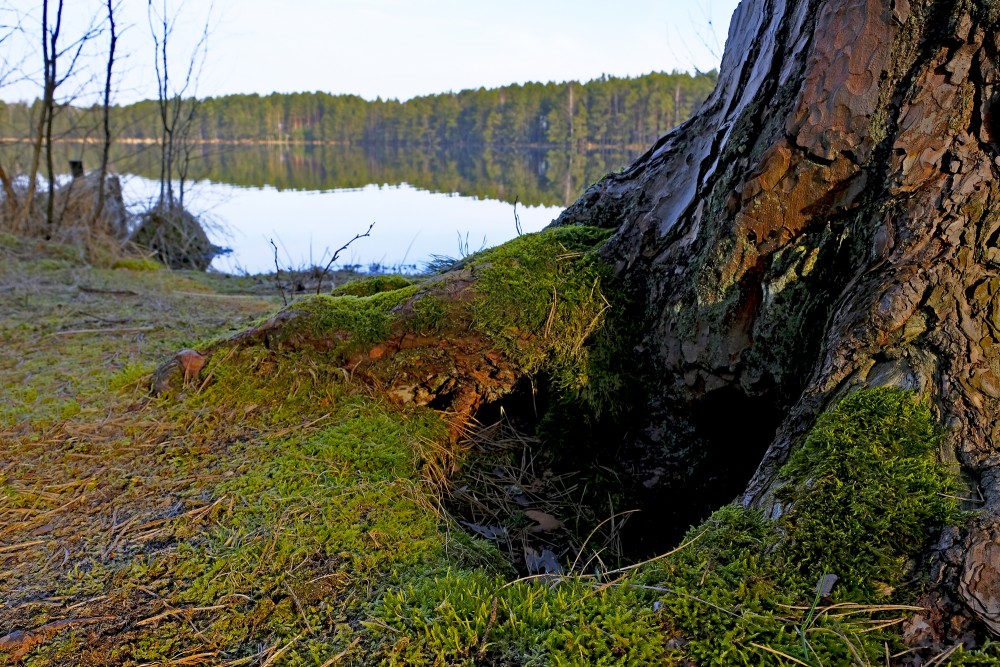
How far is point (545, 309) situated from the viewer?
2.45 metres

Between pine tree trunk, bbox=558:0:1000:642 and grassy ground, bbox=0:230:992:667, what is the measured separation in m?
0.10

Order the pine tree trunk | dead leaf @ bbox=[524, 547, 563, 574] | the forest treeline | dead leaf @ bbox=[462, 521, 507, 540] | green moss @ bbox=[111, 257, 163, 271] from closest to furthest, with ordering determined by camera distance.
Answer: the pine tree trunk
dead leaf @ bbox=[524, 547, 563, 574]
dead leaf @ bbox=[462, 521, 507, 540]
green moss @ bbox=[111, 257, 163, 271]
the forest treeline

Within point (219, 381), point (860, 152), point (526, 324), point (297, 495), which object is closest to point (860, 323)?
point (860, 152)

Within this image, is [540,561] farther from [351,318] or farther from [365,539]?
[351,318]

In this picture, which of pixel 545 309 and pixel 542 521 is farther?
pixel 545 309

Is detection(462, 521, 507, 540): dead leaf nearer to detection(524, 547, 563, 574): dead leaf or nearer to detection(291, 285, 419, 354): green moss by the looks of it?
detection(524, 547, 563, 574): dead leaf

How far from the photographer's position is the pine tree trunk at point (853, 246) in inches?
53.9

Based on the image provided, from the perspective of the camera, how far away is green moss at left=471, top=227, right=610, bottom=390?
7.88 feet

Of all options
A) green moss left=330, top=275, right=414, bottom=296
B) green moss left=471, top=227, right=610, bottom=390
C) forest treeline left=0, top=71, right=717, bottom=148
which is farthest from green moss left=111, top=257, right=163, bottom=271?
forest treeline left=0, top=71, right=717, bottom=148

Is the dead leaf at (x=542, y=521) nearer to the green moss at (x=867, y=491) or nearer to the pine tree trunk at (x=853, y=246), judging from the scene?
the pine tree trunk at (x=853, y=246)

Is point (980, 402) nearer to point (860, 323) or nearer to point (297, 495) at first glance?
point (860, 323)

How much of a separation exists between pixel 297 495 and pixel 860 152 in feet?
6.18

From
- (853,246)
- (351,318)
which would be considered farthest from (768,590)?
(351,318)

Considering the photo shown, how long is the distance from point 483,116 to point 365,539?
72809 millimetres
